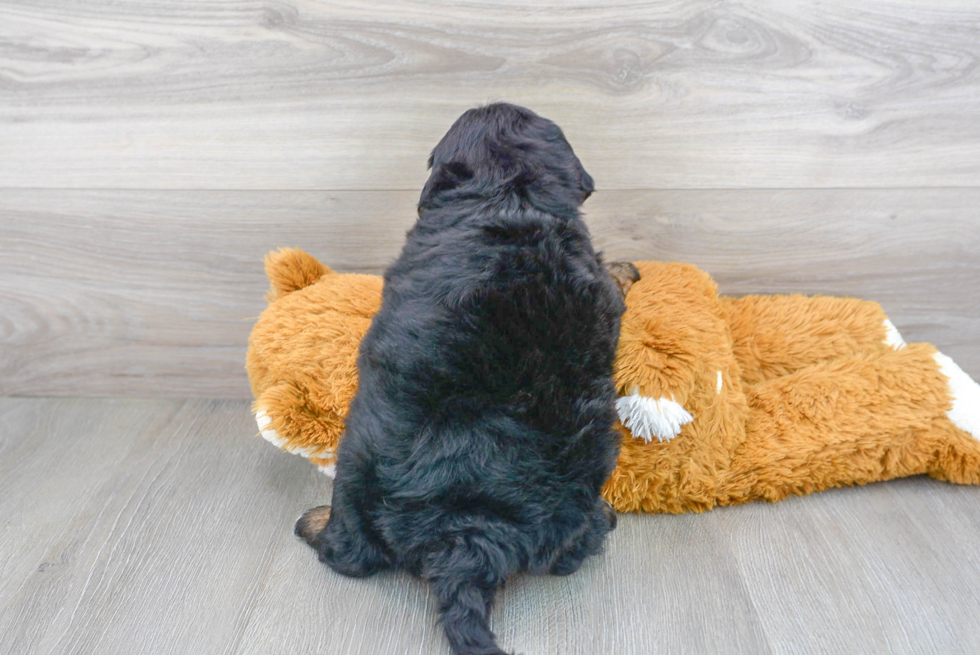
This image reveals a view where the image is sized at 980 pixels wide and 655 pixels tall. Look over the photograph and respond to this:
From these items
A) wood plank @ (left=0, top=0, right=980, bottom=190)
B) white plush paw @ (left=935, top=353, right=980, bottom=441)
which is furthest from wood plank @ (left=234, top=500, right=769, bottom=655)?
wood plank @ (left=0, top=0, right=980, bottom=190)

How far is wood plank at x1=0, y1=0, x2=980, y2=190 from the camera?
152 cm

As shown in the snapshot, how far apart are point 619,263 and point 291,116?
0.86m

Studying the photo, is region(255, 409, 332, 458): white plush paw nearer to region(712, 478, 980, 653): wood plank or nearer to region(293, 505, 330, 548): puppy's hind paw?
region(293, 505, 330, 548): puppy's hind paw

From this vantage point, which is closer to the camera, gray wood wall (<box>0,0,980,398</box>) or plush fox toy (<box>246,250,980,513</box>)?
plush fox toy (<box>246,250,980,513</box>)

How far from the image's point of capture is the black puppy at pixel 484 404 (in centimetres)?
106

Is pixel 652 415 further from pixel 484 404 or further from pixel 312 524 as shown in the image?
pixel 312 524

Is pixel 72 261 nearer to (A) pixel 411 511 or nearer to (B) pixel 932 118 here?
(A) pixel 411 511

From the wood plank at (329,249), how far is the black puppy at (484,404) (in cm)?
59

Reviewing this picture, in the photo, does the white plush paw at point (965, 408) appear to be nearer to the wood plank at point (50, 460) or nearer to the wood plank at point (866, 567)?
the wood plank at point (866, 567)

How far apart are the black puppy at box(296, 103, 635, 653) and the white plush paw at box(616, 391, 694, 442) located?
0.14 metres

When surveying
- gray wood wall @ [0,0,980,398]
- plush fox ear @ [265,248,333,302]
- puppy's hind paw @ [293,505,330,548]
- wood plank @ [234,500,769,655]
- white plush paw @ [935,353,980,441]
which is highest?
gray wood wall @ [0,0,980,398]

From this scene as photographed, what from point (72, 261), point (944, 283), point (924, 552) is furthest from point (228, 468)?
point (944, 283)

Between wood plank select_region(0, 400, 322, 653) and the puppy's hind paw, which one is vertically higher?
the puppy's hind paw

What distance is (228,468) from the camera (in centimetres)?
160
